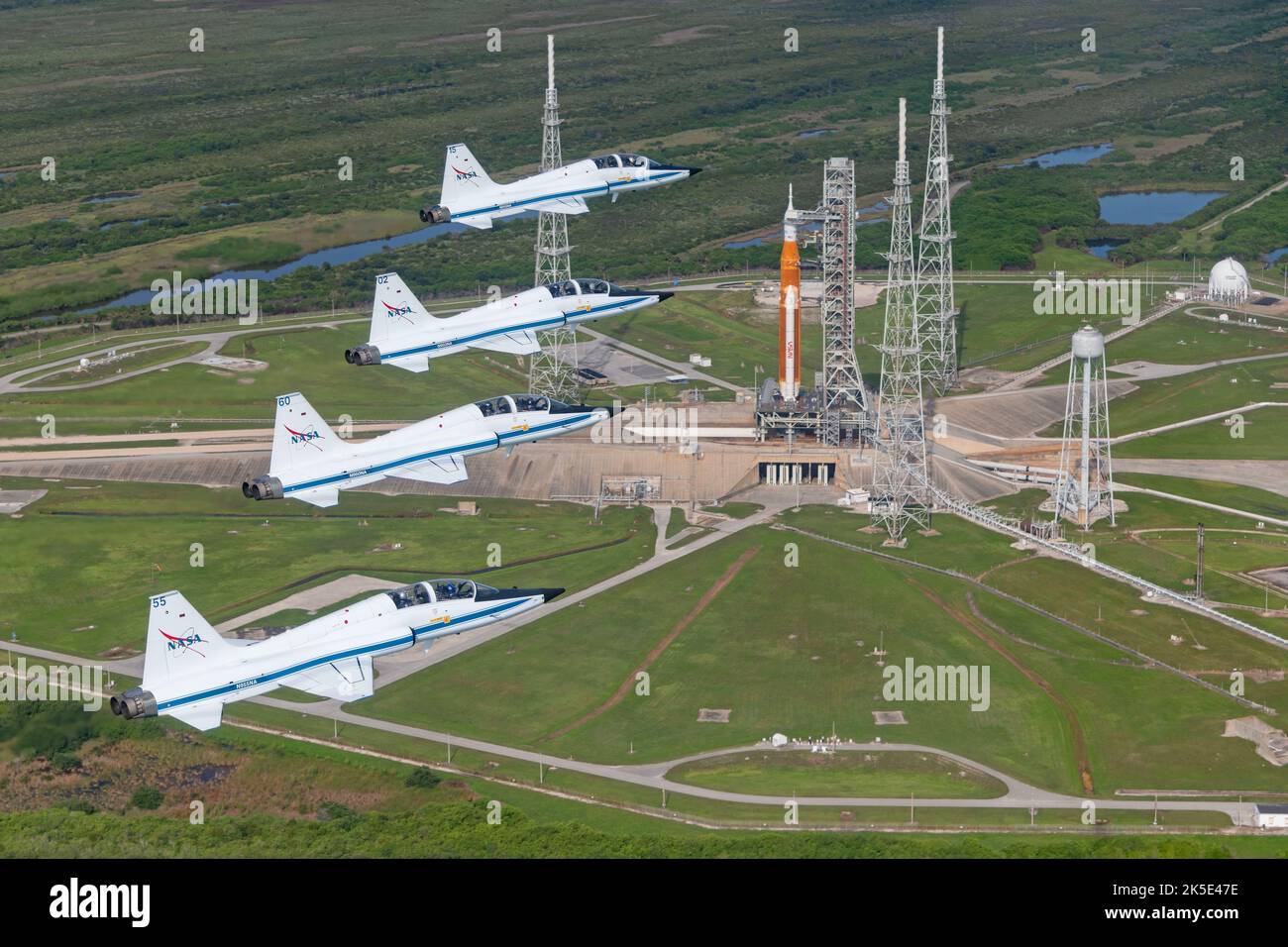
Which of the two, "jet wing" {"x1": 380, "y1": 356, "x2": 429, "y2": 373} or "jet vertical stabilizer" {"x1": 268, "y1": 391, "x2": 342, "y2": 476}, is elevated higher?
"jet wing" {"x1": 380, "y1": 356, "x2": 429, "y2": 373}

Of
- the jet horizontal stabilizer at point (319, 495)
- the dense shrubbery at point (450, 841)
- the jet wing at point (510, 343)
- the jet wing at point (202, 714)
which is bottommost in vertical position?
the dense shrubbery at point (450, 841)

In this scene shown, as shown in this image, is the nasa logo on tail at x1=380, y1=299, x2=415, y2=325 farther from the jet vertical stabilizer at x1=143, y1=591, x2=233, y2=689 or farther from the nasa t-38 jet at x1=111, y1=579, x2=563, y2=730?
the jet vertical stabilizer at x1=143, y1=591, x2=233, y2=689

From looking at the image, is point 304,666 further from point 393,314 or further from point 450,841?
point 393,314

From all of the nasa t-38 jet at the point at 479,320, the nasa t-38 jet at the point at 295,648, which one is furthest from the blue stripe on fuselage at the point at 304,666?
the nasa t-38 jet at the point at 479,320

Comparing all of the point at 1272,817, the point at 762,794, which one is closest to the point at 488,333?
the point at 762,794

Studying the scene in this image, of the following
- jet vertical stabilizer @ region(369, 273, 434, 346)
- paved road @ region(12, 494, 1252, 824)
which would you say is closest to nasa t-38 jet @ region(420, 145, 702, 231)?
jet vertical stabilizer @ region(369, 273, 434, 346)

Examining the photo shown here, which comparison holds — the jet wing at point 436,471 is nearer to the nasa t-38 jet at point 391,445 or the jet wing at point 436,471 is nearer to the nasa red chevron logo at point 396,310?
the nasa t-38 jet at point 391,445
